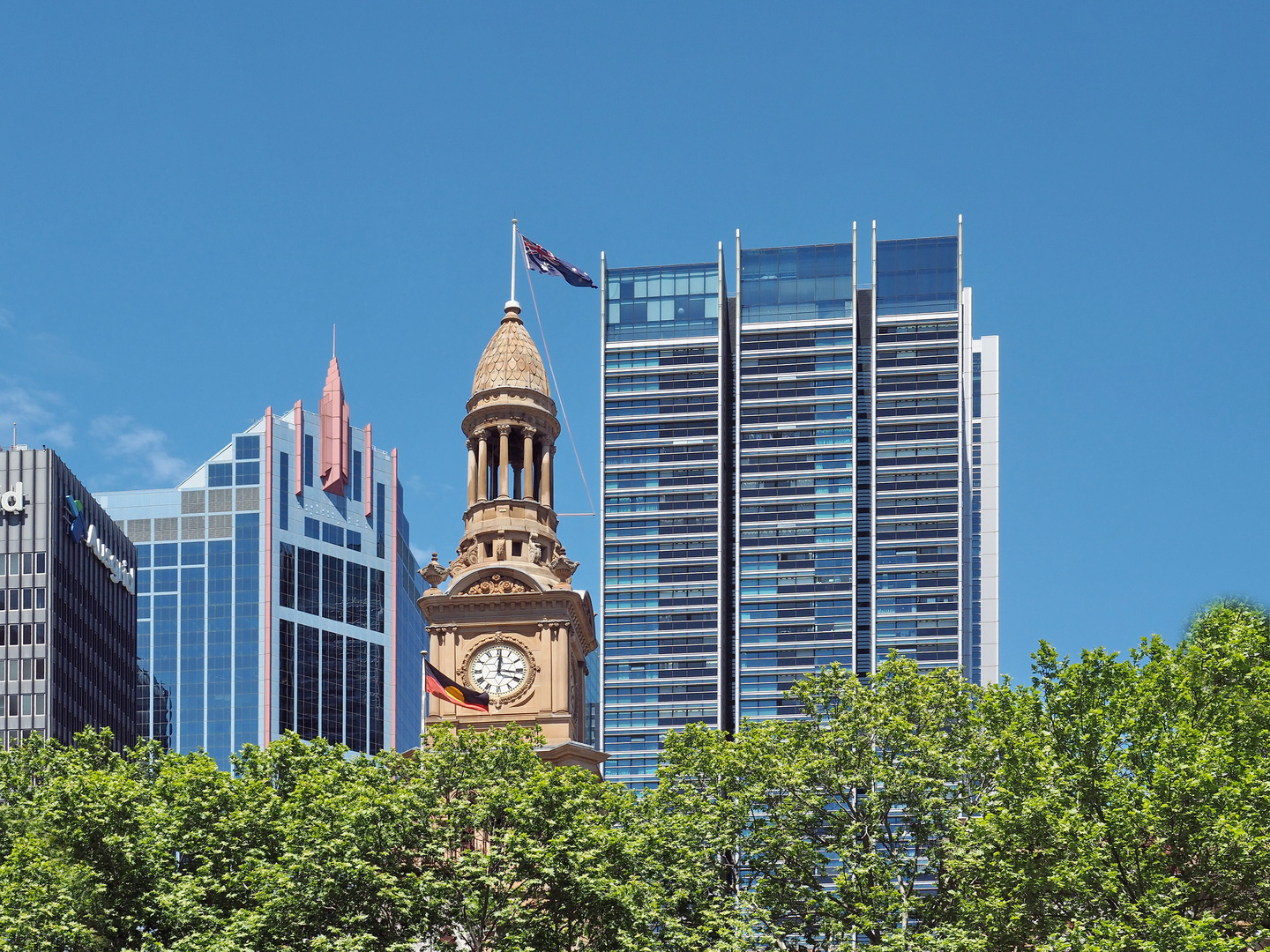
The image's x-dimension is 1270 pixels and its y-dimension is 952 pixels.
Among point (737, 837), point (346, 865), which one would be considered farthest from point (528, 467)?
point (346, 865)

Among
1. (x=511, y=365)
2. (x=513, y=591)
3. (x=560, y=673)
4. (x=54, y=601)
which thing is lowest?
(x=560, y=673)

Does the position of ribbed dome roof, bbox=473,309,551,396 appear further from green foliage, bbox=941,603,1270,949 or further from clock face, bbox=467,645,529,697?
green foliage, bbox=941,603,1270,949

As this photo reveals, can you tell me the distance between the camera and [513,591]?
71.9m

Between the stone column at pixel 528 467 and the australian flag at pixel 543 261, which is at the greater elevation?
the australian flag at pixel 543 261

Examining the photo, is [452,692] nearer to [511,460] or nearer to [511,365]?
[511,460]

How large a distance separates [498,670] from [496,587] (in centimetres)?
312

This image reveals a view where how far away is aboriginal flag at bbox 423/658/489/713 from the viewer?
69750 millimetres

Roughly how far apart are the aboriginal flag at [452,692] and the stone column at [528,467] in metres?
9.26

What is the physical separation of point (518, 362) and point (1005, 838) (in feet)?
104

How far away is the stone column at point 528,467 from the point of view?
76.4m

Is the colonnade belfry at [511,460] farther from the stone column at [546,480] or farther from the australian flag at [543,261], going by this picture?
the australian flag at [543,261]

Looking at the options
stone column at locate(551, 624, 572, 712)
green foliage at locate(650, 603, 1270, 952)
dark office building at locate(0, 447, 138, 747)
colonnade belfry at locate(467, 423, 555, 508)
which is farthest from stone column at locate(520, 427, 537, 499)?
dark office building at locate(0, 447, 138, 747)

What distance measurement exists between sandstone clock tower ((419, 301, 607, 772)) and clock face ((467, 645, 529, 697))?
33 mm

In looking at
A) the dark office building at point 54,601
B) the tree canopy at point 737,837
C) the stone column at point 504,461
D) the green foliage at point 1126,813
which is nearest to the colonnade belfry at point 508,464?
the stone column at point 504,461
